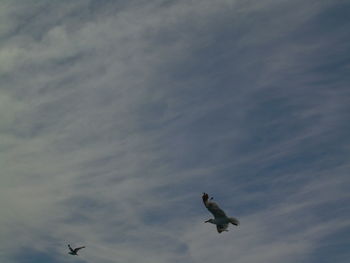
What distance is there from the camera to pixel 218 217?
6494 cm

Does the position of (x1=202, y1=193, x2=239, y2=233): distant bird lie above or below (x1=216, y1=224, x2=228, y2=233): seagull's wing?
above

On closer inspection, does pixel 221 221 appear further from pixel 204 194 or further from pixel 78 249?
pixel 78 249

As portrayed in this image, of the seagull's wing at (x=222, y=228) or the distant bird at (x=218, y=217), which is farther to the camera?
the seagull's wing at (x=222, y=228)

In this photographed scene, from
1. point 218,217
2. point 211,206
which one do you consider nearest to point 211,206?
point 211,206

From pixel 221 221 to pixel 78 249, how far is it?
5136 cm

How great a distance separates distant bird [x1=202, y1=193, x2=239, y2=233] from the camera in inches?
2502

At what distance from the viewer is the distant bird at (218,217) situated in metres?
63.6

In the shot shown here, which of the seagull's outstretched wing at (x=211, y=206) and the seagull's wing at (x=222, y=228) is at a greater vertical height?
the seagull's outstretched wing at (x=211, y=206)

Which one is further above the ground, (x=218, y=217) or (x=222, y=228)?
(x=218, y=217)

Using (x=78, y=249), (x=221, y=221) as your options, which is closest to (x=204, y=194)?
(x=221, y=221)

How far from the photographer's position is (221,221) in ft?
214

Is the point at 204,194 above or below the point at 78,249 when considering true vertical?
below

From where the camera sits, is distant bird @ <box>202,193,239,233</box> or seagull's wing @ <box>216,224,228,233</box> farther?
seagull's wing @ <box>216,224,228,233</box>

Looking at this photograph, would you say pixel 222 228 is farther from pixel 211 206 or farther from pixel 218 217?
pixel 211 206
